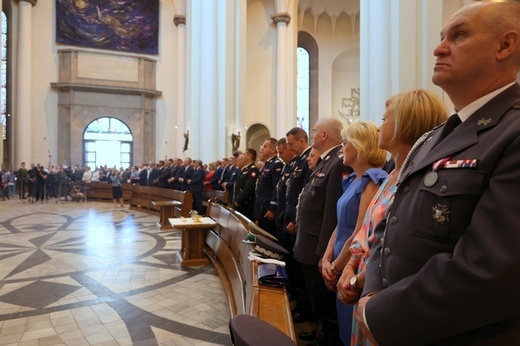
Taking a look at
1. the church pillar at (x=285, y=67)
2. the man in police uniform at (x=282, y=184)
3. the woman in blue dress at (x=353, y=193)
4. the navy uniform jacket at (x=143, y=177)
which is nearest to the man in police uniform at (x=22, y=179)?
the navy uniform jacket at (x=143, y=177)

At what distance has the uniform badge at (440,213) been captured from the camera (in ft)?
3.22

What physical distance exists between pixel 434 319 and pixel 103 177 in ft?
62.1

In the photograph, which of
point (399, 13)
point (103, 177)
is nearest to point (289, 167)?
point (399, 13)

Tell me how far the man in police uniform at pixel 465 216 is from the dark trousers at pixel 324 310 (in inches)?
61.6

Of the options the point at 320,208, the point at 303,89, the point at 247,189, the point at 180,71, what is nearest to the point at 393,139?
the point at 320,208

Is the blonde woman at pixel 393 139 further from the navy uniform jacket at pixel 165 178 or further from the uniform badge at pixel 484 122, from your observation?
the navy uniform jacket at pixel 165 178

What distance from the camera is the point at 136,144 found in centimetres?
2120

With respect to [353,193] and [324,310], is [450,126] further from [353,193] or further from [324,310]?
[324,310]

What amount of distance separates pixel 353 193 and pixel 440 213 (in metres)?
1.24

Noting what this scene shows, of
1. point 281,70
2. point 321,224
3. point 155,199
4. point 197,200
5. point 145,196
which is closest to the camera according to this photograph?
point 321,224

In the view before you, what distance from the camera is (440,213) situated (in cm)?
99

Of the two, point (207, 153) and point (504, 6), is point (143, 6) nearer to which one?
point (207, 153)

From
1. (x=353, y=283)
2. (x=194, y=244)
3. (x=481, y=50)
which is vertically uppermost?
(x=481, y=50)

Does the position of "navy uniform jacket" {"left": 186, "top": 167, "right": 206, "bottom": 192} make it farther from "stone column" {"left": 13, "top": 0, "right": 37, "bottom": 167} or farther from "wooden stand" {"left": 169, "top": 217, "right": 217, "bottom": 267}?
"stone column" {"left": 13, "top": 0, "right": 37, "bottom": 167}
